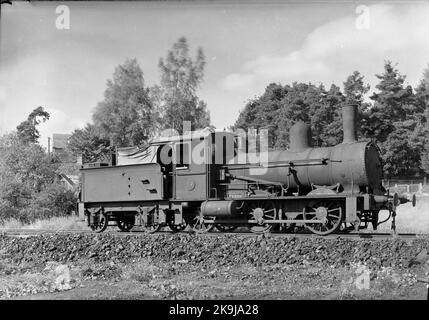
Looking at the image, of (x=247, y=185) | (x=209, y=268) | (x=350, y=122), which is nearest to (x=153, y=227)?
(x=247, y=185)

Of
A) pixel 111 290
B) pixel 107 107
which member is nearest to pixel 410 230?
pixel 111 290

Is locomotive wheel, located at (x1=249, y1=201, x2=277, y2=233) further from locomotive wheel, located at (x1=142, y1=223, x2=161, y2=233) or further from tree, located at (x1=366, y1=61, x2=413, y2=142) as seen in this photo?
tree, located at (x1=366, y1=61, x2=413, y2=142)

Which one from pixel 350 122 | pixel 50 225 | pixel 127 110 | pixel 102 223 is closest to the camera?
pixel 350 122

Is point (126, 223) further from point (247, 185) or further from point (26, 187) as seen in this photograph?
point (26, 187)

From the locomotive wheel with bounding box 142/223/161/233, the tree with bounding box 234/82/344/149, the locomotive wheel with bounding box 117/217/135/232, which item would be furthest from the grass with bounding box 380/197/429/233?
the tree with bounding box 234/82/344/149

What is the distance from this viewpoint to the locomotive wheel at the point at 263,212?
14.3 meters

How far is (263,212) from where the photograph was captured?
1434cm

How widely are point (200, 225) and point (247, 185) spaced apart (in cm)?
229

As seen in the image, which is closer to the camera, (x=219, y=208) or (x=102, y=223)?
(x=219, y=208)

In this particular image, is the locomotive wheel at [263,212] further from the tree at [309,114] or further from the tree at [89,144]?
the tree at [309,114]

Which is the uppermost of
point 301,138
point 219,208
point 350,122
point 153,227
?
point 350,122

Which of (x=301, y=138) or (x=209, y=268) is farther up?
(x=301, y=138)

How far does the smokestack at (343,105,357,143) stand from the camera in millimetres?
13330

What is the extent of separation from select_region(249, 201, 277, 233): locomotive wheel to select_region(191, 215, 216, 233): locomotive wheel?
1.38 meters
